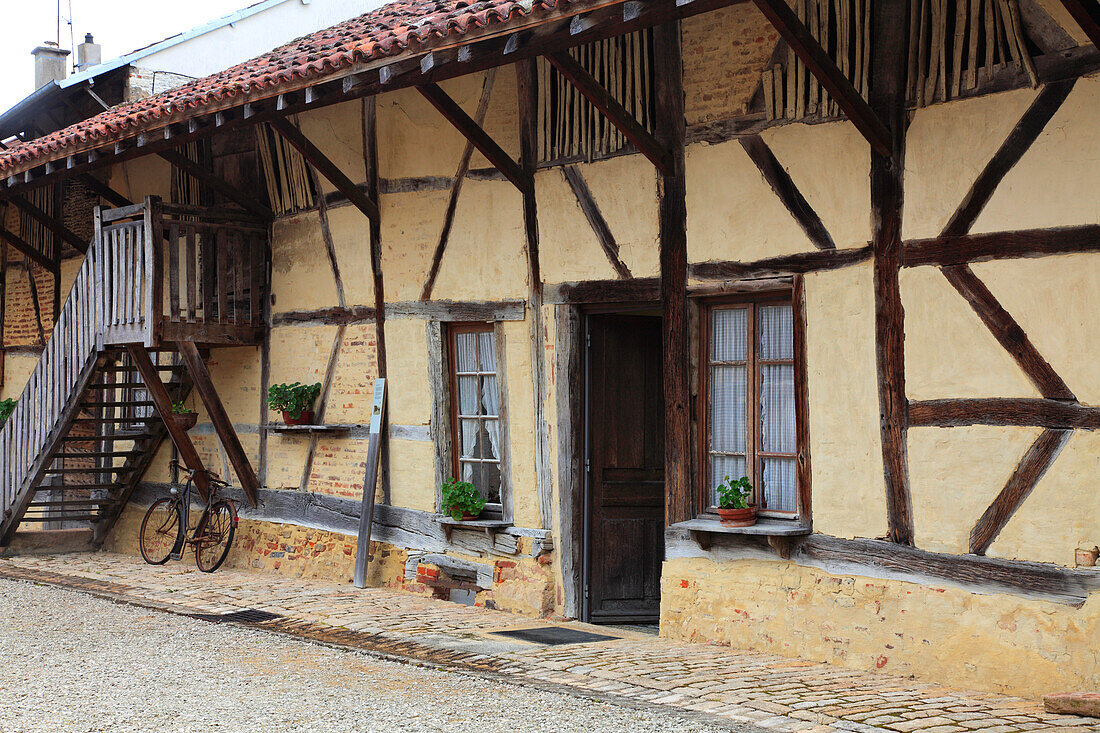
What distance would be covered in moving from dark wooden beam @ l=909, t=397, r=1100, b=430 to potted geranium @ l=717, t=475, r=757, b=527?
1.21 meters

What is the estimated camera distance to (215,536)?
11086 millimetres

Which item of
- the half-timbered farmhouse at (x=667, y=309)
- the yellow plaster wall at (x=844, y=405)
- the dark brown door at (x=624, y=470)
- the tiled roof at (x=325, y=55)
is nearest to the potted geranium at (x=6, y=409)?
the half-timbered farmhouse at (x=667, y=309)

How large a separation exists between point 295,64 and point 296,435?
12.2ft

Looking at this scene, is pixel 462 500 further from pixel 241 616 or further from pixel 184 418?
pixel 184 418

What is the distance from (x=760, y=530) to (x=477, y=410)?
302 centimetres

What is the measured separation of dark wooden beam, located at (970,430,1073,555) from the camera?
5859 mm

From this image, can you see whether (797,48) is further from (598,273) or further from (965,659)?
(965,659)

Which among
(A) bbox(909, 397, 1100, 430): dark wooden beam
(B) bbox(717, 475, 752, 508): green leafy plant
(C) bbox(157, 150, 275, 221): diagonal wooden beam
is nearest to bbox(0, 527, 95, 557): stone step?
(C) bbox(157, 150, 275, 221): diagonal wooden beam

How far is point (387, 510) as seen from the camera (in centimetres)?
987

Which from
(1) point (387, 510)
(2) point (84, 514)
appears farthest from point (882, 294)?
(2) point (84, 514)

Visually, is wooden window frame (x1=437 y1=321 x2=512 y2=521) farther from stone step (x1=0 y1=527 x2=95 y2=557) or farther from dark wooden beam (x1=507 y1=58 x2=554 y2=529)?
stone step (x1=0 y1=527 x2=95 y2=557)

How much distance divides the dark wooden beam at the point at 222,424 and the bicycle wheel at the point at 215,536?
285 mm

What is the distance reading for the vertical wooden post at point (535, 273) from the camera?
28.1ft

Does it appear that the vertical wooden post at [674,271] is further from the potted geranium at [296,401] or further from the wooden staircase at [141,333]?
the wooden staircase at [141,333]
